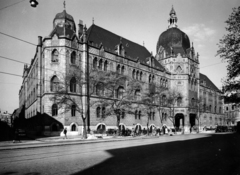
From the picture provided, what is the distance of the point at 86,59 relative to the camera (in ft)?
118

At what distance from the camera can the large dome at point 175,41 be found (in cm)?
5878

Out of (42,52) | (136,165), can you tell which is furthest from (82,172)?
(42,52)

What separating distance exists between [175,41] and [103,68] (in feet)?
94.1

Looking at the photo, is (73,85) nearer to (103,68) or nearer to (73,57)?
(73,57)

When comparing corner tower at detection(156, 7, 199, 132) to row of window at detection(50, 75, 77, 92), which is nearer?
row of window at detection(50, 75, 77, 92)

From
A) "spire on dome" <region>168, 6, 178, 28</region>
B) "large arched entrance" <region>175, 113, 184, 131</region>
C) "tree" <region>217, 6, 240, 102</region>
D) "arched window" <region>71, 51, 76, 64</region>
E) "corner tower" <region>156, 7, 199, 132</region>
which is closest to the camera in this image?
"tree" <region>217, 6, 240, 102</region>

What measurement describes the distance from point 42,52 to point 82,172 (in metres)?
31.8

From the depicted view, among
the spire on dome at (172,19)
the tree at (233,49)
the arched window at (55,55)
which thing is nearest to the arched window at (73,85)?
the arched window at (55,55)

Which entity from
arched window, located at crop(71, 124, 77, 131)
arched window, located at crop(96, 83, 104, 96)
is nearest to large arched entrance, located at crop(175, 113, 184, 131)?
arched window, located at crop(96, 83, 104, 96)

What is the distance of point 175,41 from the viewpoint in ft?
195

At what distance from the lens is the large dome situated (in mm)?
58781

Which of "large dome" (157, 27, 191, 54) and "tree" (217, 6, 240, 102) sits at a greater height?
"large dome" (157, 27, 191, 54)

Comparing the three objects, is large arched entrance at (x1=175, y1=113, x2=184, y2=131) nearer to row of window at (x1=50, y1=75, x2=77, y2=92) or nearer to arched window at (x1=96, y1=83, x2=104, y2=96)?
arched window at (x1=96, y1=83, x2=104, y2=96)

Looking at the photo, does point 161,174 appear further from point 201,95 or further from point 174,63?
point 201,95
